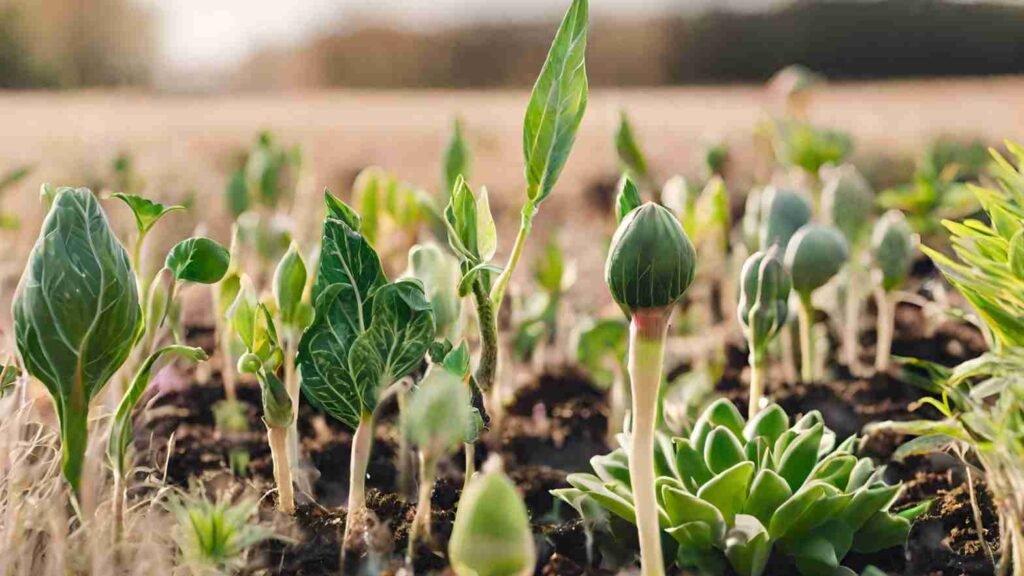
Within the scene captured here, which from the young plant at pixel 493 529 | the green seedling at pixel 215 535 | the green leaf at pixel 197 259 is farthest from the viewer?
the green leaf at pixel 197 259

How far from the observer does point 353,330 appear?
1.06m

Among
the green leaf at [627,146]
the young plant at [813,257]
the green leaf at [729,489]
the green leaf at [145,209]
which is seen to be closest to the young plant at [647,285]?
the green leaf at [729,489]

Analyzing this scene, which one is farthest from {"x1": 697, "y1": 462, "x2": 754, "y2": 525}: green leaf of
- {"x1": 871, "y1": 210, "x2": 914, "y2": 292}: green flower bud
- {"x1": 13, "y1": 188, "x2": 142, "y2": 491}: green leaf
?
{"x1": 871, "y1": 210, "x2": 914, "y2": 292}: green flower bud

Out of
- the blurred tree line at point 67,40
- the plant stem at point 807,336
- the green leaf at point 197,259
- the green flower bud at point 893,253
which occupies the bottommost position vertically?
the plant stem at point 807,336

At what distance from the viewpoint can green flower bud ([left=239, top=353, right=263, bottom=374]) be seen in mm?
1067

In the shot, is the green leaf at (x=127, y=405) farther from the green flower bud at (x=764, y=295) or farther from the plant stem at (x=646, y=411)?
the green flower bud at (x=764, y=295)

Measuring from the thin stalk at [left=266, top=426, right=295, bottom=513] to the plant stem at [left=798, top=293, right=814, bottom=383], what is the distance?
80cm

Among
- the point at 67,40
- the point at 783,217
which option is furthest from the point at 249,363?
the point at 67,40

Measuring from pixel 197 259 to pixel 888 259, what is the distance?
118cm

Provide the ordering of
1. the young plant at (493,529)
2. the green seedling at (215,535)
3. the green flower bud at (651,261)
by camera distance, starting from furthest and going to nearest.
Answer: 1. the green seedling at (215,535)
2. the green flower bud at (651,261)
3. the young plant at (493,529)

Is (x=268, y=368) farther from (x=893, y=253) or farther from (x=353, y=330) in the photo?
(x=893, y=253)

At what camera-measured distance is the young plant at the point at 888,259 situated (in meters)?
1.81

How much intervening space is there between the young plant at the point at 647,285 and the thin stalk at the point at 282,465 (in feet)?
1.31

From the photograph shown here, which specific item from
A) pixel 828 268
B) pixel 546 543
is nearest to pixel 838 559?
pixel 546 543
